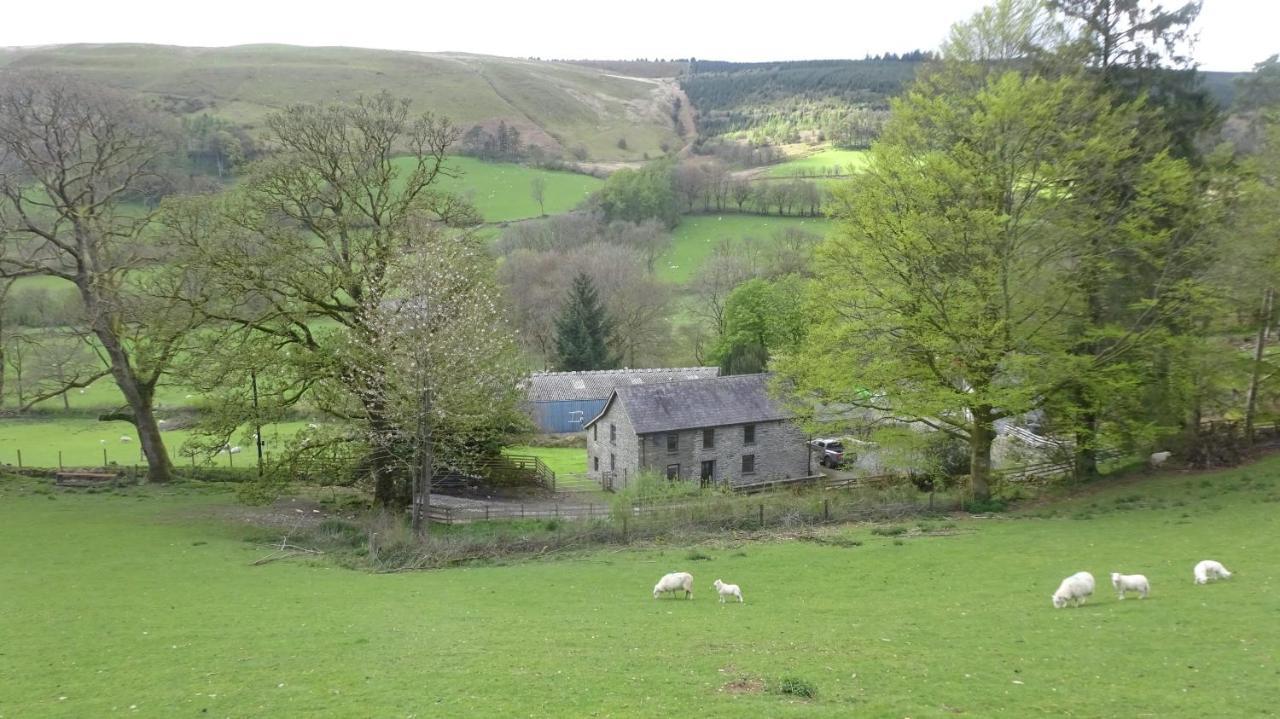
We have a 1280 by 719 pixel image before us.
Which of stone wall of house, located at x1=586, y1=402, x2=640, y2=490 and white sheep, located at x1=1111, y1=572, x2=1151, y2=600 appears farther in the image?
stone wall of house, located at x1=586, y1=402, x2=640, y2=490

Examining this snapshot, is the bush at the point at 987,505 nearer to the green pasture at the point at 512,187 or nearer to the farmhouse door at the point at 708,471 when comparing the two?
the farmhouse door at the point at 708,471

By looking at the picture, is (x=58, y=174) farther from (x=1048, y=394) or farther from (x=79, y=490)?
(x=1048, y=394)

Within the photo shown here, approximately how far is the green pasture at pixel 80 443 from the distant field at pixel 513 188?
6031cm

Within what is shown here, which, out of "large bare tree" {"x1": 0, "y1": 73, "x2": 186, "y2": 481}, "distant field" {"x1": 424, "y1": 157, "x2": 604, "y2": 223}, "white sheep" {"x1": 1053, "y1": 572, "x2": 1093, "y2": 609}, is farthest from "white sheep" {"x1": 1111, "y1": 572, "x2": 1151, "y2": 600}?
"distant field" {"x1": 424, "y1": 157, "x2": 604, "y2": 223}

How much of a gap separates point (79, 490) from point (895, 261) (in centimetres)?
3845

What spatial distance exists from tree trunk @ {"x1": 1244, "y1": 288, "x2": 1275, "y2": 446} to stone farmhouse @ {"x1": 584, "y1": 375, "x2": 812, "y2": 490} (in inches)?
816

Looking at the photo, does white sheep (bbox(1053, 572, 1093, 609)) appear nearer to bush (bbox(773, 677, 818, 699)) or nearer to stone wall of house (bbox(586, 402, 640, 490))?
bush (bbox(773, 677, 818, 699))

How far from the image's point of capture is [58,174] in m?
34.8

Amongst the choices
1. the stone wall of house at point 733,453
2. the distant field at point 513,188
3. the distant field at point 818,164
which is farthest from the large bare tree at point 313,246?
the distant field at point 818,164

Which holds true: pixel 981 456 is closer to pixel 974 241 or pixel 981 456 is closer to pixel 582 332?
pixel 974 241

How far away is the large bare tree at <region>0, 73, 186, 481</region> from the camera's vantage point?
3334 cm

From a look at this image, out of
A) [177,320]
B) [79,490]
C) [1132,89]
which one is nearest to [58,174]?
[177,320]

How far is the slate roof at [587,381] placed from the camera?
6188 centimetres

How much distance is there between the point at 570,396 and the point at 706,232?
57.3 m
